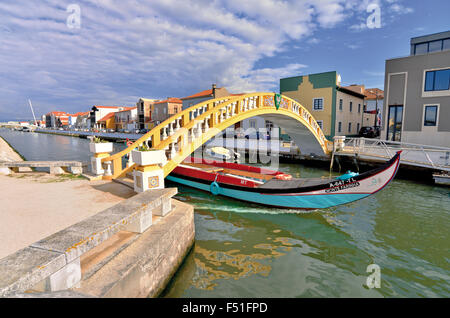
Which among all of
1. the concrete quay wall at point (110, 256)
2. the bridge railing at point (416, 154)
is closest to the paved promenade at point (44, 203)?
the concrete quay wall at point (110, 256)

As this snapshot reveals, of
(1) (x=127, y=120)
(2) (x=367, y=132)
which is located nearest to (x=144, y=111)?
(1) (x=127, y=120)

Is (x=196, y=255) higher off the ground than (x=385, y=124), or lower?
lower

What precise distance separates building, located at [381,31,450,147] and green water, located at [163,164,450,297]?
13.9m

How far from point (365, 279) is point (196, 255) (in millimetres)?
4648

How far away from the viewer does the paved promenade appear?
5016mm

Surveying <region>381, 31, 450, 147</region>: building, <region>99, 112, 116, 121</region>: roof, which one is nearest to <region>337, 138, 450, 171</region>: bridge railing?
<region>381, 31, 450, 147</region>: building

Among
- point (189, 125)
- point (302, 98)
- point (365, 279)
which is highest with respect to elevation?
point (302, 98)

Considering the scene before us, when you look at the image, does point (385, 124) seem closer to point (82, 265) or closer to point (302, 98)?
point (302, 98)

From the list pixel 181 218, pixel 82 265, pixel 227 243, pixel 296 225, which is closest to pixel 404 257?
pixel 296 225

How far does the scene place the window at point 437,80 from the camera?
2145 centimetres

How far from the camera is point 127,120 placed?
75.8 metres

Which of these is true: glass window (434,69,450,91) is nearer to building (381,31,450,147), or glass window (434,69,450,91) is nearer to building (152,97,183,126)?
building (381,31,450,147)

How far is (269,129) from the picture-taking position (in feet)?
131

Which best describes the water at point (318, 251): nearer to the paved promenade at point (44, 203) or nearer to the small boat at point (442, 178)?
the paved promenade at point (44, 203)
